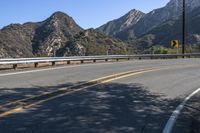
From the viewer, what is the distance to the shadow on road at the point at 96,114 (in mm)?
9539

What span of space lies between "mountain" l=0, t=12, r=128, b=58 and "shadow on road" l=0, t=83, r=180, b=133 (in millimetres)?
88903

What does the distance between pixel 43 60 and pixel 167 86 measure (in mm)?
12550

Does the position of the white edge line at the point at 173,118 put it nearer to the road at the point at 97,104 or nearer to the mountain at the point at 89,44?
the road at the point at 97,104

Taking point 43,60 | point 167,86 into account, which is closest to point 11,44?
point 43,60

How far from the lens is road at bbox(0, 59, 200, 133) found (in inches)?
383

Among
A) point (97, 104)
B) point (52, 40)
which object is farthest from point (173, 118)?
point (52, 40)

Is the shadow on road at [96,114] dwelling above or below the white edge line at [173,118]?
above

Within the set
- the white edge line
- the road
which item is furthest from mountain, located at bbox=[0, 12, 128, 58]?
the white edge line

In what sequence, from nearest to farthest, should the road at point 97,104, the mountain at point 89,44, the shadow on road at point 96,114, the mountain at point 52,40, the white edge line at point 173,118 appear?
the shadow on road at point 96,114 < the road at point 97,104 < the white edge line at point 173,118 < the mountain at point 89,44 < the mountain at point 52,40

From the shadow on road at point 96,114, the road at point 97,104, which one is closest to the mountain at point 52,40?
the road at point 97,104

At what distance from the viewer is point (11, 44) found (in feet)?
417

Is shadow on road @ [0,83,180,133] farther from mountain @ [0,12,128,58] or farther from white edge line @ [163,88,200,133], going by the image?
mountain @ [0,12,128,58]

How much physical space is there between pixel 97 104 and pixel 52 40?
135543 mm

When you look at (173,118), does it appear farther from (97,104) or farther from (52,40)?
(52,40)
